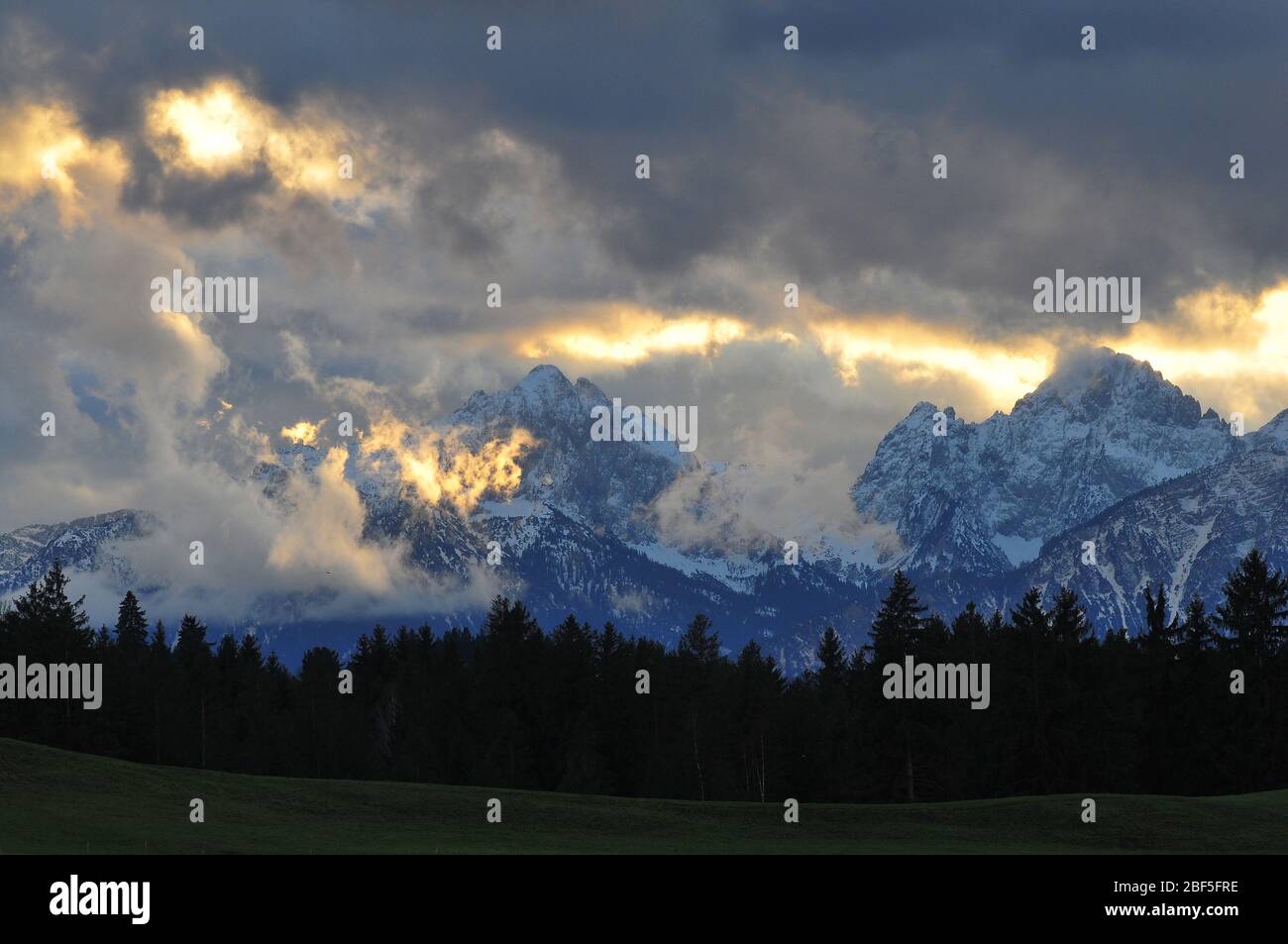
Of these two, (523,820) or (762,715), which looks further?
(762,715)

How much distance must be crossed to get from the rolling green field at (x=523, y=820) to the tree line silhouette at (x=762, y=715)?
31101 mm

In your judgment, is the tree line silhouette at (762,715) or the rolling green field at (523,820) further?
the tree line silhouette at (762,715)

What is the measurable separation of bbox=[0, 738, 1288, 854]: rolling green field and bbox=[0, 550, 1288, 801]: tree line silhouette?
102 ft

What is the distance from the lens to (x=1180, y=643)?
144 metres

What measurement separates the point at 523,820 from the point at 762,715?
201 ft

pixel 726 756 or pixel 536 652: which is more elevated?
pixel 536 652

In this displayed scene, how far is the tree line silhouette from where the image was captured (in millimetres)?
130625

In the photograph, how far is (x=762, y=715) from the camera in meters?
148

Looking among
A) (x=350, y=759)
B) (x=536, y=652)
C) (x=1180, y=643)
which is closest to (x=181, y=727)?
(x=350, y=759)

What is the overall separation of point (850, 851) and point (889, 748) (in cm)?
4930

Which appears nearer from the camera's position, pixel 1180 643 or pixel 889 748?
pixel 889 748

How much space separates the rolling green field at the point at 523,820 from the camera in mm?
79125
